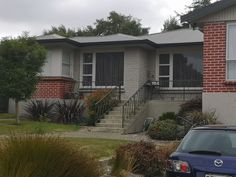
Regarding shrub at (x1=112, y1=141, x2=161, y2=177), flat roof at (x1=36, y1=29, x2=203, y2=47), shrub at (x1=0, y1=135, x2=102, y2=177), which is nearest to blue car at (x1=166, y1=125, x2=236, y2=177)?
shrub at (x1=0, y1=135, x2=102, y2=177)

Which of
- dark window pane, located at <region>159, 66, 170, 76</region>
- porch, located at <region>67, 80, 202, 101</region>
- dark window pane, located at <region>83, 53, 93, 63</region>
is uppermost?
dark window pane, located at <region>83, 53, 93, 63</region>

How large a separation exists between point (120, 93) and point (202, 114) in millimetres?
6443

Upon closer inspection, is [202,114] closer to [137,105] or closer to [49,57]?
[137,105]

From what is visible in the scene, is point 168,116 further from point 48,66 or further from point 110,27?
point 110,27

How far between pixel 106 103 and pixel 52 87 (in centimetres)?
360

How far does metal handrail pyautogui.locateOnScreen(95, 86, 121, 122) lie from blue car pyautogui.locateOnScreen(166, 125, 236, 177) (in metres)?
14.0

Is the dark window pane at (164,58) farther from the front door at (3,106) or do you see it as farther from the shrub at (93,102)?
the front door at (3,106)

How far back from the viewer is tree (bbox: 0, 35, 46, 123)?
2095cm

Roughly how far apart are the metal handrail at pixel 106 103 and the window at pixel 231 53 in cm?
546

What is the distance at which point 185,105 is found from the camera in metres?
22.1

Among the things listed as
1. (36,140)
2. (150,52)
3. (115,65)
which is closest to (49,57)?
(115,65)

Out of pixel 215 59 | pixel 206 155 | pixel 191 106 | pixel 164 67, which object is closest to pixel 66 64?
pixel 164 67

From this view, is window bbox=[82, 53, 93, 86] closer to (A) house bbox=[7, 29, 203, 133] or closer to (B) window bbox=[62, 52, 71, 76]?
(A) house bbox=[7, 29, 203, 133]

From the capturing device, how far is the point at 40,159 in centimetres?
731
